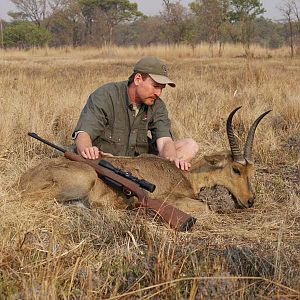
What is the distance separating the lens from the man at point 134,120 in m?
5.68

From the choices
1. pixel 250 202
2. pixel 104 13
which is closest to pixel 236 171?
pixel 250 202

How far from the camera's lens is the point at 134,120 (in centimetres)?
602

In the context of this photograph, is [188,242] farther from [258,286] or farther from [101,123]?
[101,123]

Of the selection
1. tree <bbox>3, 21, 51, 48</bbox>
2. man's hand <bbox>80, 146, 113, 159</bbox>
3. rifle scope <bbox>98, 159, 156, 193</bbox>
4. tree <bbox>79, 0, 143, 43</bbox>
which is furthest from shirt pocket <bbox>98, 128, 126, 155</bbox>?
tree <bbox>79, 0, 143, 43</bbox>

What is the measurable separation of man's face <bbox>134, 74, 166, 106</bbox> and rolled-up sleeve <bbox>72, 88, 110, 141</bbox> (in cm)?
38

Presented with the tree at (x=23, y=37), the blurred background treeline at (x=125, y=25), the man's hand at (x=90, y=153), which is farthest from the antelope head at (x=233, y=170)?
the tree at (x=23, y=37)

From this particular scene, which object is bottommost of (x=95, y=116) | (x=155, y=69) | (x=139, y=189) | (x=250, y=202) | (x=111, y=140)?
(x=250, y=202)

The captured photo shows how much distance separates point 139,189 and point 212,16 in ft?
89.6

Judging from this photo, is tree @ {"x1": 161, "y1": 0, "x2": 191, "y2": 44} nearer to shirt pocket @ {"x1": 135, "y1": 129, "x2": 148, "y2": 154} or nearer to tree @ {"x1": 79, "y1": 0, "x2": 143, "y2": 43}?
tree @ {"x1": 79, "y1": 0, "x2": 143, "y2": 43}

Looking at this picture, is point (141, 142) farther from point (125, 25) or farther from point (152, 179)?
point (125, 25)

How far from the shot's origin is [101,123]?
19.1ft

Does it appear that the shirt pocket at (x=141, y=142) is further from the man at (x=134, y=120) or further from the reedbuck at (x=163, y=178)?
the reedbuck at (x=163, y=178)

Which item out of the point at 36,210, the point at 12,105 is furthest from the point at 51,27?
the point at 36,210

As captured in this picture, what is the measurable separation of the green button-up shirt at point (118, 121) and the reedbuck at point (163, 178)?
46 centimetres
